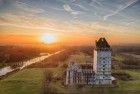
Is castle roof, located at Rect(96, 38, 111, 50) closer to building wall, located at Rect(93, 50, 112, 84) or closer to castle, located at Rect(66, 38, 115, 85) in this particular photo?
castle, located at Rect(66, 38, 115, 85)

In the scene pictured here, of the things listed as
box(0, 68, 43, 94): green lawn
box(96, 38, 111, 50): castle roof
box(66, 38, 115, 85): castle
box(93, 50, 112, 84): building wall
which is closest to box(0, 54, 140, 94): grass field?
box(0, 68, 43, 94): green lawn

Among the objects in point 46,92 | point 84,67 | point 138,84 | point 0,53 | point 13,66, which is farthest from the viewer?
point 13,66

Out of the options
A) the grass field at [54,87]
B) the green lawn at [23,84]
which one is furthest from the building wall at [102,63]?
the green lawn at [23,84]

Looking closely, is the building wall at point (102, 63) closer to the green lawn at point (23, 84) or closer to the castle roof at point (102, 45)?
the castle roof at point (102, 45)

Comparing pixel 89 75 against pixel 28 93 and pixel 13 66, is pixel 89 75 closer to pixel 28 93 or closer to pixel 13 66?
pixel 28 93

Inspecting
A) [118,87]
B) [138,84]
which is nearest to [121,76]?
[138,84]

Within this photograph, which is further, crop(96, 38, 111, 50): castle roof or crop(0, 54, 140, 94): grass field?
crop(96, 38, 111, 50): castle roof
